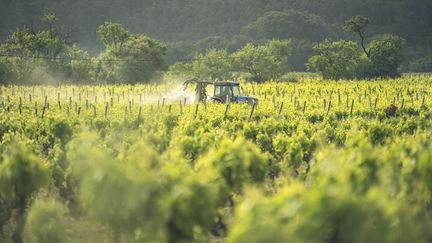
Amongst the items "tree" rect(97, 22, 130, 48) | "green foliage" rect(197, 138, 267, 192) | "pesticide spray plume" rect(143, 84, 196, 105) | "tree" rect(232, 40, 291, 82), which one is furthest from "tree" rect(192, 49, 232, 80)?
"green foliage" rect(197, 138, 267, 192)

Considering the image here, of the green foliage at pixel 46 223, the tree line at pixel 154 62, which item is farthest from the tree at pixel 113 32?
the green foliage at pixel 46 223

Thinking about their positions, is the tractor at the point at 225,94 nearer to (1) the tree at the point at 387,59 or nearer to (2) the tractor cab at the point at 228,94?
(2) the tractor cab at the point at 228,94

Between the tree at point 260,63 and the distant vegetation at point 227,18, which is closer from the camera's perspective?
the tree at point 260,63

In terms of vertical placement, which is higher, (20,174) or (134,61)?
(134,61)

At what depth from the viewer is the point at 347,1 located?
182375 mm

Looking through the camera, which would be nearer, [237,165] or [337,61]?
[237,165]

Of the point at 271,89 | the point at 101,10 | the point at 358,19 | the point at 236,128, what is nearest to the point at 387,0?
the point at 101,10

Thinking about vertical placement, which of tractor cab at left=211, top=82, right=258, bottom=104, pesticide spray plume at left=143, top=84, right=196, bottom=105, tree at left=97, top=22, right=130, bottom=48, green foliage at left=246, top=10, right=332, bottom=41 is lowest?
pesticide spray plume at left=143, top=84, right=196, bottom=105

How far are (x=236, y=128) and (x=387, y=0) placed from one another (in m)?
175

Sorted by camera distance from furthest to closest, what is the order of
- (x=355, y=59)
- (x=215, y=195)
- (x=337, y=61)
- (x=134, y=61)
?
(x=355, y=59), (x=337, y=61), (x=134, y=61), (x=215, y=195)

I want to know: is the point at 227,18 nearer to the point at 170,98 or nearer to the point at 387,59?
the point at 387,59

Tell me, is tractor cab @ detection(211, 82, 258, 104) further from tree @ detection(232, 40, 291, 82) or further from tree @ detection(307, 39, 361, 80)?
tree @ detection(307, 39, 361, 80)

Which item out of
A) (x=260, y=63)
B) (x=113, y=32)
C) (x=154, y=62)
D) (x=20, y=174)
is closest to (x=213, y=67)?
(x=260, y=63)

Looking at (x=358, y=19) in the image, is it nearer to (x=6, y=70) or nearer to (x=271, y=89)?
(x=271, y=89)
